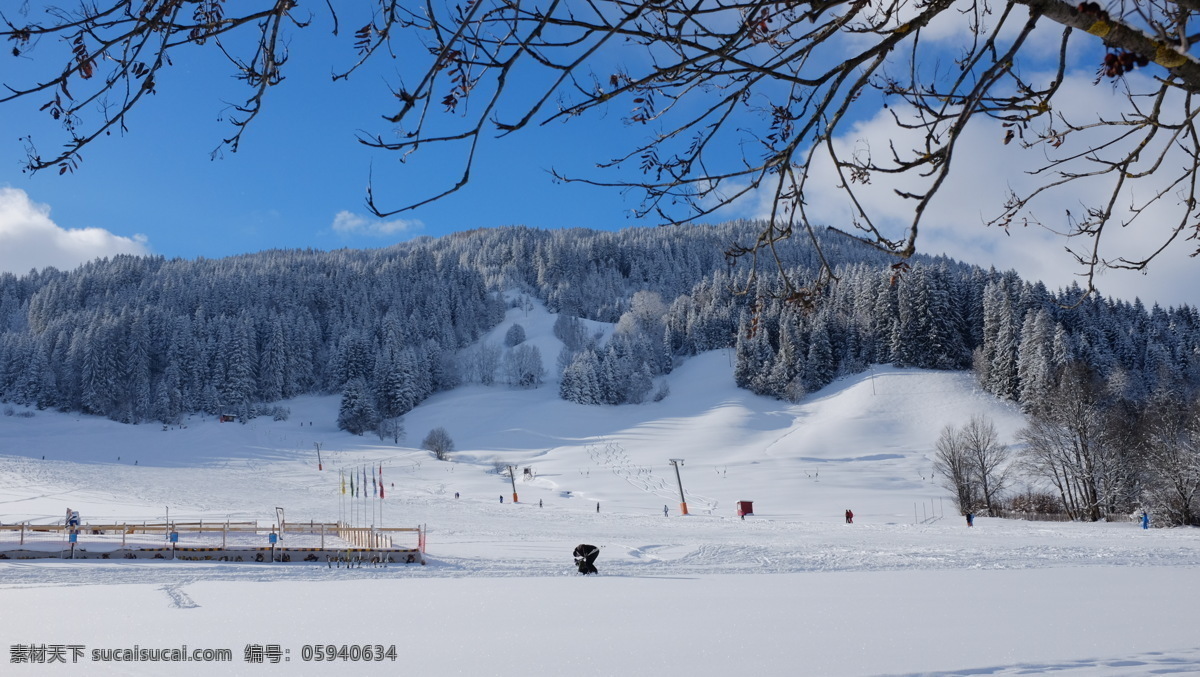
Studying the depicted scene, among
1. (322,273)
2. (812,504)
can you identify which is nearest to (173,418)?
(322,273)

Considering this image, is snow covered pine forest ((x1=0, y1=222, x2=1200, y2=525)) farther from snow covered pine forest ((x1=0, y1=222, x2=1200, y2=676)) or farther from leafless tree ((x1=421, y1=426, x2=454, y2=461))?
leafless tree ((x1=421, y1=426, x2=454, y2=461))

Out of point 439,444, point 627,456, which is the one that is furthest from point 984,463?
point 439,444

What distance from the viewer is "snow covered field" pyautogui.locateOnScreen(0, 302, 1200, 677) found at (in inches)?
200

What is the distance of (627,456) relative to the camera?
65.2 m

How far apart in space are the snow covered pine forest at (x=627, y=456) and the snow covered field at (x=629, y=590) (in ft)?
0.28

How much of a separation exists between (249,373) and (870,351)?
82941mm

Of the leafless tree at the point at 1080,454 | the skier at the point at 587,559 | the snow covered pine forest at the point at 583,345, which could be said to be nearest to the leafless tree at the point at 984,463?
the snow covered pine forest at the point at 583,345

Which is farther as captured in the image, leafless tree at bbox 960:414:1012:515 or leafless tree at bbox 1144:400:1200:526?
leafless tree at bbox 960:414:1012:515

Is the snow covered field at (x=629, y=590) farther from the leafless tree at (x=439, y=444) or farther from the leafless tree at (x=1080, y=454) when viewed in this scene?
the leafless tree at (x=439, y=444)

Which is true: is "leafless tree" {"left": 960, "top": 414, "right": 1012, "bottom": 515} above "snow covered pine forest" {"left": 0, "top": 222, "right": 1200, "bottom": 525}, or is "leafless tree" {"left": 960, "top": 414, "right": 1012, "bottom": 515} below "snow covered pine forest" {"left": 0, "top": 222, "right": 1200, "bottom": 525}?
below

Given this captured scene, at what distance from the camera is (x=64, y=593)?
397 inches

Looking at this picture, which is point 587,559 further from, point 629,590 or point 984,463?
point 984,463

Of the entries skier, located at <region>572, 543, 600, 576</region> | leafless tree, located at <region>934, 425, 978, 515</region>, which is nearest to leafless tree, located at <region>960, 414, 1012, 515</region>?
leafless tree, located at <region>934, 425, 978, 515</region>

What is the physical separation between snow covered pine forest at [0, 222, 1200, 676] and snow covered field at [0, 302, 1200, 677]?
0.09 metres
